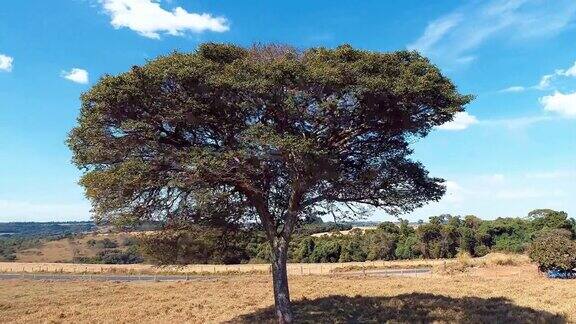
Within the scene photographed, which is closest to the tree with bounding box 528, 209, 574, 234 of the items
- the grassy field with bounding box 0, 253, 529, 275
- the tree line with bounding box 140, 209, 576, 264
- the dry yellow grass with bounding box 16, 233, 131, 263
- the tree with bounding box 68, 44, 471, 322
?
the tree line with bounding box 140, 209, 576, 264

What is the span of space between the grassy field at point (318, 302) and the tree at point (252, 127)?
5828mm

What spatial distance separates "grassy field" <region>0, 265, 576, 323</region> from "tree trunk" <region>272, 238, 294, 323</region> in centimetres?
245

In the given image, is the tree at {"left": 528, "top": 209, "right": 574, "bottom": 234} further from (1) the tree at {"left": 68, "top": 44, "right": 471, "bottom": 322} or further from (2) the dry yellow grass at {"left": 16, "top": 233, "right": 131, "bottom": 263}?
(2) the dry yellow grass at {"left": 16, "top": 233, "right": 131, "bottom": 263}

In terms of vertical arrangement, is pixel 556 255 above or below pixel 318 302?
above

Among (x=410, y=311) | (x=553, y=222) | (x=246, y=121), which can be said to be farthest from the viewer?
(x=553, y=222)

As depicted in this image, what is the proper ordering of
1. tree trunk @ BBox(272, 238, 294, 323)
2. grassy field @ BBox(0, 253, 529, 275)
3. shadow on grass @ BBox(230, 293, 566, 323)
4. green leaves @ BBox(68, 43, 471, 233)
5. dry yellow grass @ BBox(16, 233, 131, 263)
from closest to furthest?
green leaves @ BBox(68, 43, 471, 233), tree trunk @ BBox(272, 238, 294, 323), shadow on grass @ BBox(230, 293, 566, 323), grassy field @ BBox(0, 253, 529, 275), dry yellow grass @ BBox(16, 233, 131, 263)

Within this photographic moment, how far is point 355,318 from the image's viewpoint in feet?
64.2

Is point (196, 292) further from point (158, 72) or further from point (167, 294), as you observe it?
point (158, 72)

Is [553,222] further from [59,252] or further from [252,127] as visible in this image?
[59,252]

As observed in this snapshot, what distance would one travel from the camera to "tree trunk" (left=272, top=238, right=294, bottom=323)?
16.9 meters

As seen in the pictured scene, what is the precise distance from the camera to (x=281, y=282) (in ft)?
55.9

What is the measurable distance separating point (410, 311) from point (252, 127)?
11167 mm

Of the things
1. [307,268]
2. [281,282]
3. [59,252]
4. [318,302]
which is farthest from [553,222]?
[59,252]

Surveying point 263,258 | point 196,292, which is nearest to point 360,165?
point 196,292
